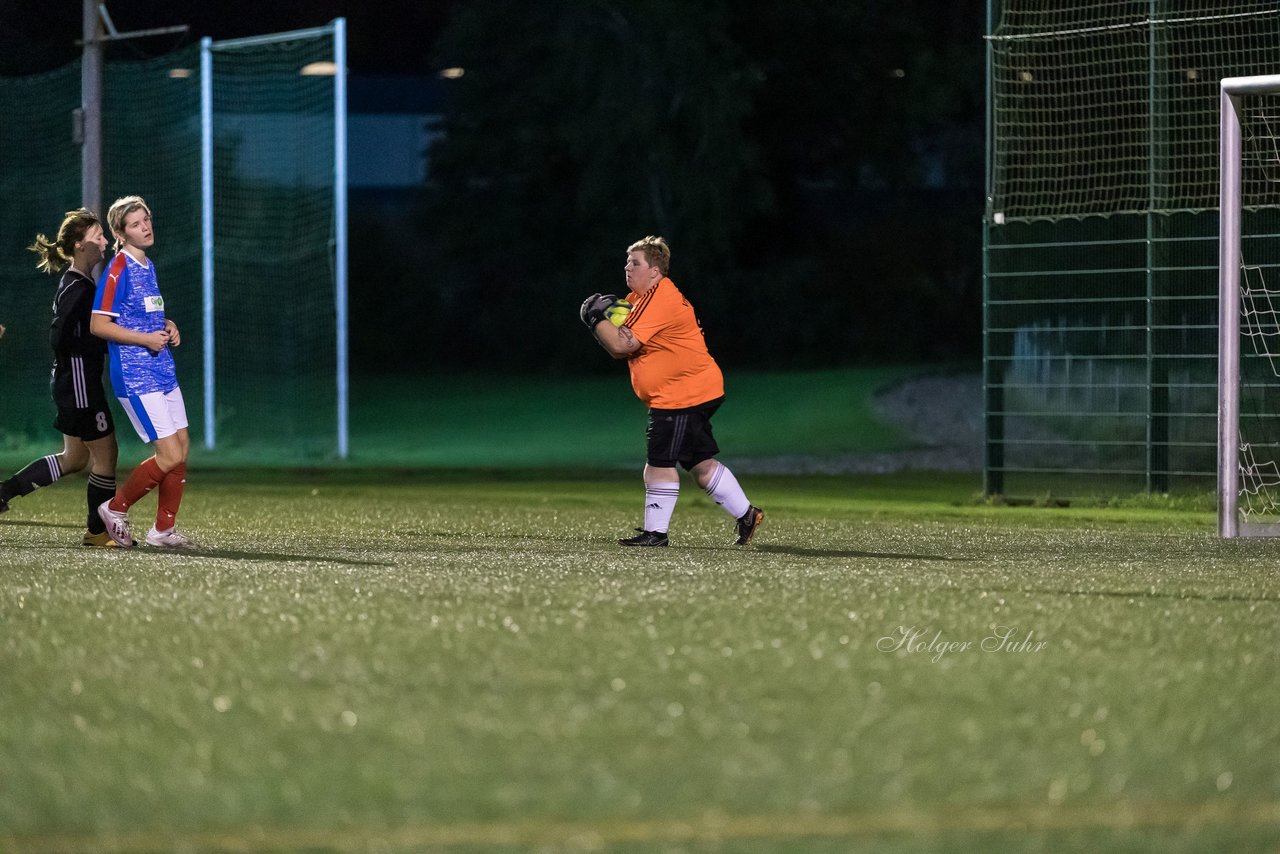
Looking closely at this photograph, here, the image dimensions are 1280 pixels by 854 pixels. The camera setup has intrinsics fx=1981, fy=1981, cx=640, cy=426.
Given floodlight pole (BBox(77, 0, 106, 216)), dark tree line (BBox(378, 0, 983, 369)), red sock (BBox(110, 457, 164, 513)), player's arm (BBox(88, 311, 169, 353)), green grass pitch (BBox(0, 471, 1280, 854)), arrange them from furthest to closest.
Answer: dark tree line (BBox(378, 0, 983, 369)), floodlight pole (BBox(77, 0, 106, 216)), red sock (BBox(110, 457, 164, 513)), player's arm (BBox(88, 311, 169, 353)), green grass pitch (BBox(0, 471, 1280, 854))

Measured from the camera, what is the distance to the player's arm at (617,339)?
9.49 m

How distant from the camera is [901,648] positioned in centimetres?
596

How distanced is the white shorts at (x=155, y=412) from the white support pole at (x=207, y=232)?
1169 centimetres

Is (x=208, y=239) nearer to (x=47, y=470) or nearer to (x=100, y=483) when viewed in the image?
(x=47, y=470)

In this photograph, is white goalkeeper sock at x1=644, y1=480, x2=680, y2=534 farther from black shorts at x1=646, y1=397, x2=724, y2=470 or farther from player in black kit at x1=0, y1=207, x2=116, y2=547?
player in black kit at x1=0, y1=207, x2=116, y2=547

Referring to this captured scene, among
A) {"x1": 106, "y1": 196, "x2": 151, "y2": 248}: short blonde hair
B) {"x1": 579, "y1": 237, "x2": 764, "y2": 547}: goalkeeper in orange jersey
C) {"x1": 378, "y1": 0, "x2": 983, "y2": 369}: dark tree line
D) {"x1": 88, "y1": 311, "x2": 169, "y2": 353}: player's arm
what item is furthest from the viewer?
{"x1": 378, "y1": 0, "x2": 983, "y2": 369}: dark tree line

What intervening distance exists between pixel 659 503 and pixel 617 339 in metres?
0.84

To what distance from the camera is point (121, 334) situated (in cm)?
905

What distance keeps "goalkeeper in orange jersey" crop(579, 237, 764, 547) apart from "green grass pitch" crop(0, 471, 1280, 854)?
1.56 ft

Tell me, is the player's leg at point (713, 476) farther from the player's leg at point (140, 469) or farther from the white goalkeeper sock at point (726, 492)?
the player's leg at point (140, 469)

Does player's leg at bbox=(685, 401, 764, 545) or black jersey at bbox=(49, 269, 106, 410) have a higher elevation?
black jersey at bbox=(49, 269, 106, 410)

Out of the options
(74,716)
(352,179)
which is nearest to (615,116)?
(352,179)

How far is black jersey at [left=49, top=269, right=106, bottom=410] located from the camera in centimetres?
967

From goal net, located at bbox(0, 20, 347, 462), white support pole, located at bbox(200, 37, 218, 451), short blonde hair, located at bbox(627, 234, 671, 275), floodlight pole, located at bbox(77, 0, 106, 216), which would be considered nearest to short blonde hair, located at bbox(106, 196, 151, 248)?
short blonde hair, located at bbox(627, 234, 671, 275)
